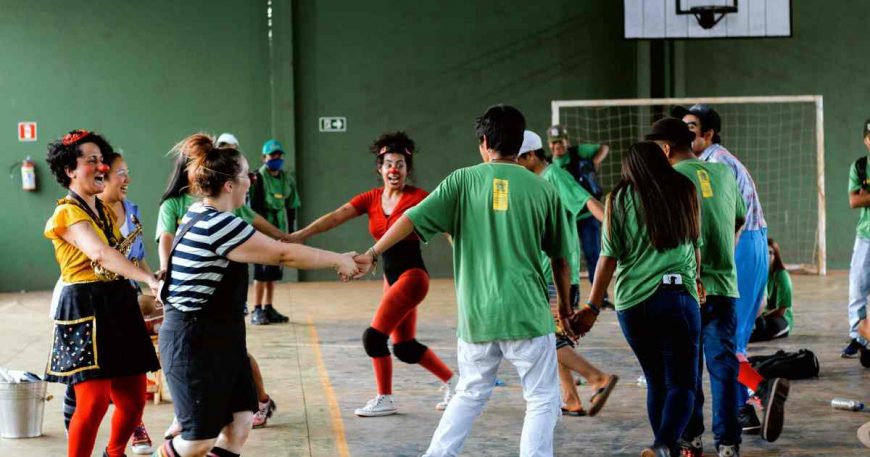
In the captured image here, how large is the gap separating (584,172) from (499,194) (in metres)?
8.39

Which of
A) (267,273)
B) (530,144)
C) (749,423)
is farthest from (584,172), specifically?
(749,423)

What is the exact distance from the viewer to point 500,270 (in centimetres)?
457

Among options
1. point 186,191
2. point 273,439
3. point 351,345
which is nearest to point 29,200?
point 351,345

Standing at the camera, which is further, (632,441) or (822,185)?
(822,185)

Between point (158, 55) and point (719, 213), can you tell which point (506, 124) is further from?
point (158, 55)

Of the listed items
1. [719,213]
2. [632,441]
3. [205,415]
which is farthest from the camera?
[632,441]

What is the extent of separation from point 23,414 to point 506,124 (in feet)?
11.2

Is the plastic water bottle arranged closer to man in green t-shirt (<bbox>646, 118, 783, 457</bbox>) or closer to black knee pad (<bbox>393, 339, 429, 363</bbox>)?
man in green t-shirt (<bbox>646, 118, 783, 457</bbox>)

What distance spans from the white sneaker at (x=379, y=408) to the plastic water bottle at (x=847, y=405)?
106 inches

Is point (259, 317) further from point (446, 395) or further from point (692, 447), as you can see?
point (692, 447)

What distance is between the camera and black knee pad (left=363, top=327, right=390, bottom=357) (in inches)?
257

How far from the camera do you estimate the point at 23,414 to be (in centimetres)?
626

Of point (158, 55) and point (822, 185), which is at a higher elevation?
point (158, 55)

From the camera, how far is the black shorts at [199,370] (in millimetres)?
4145
